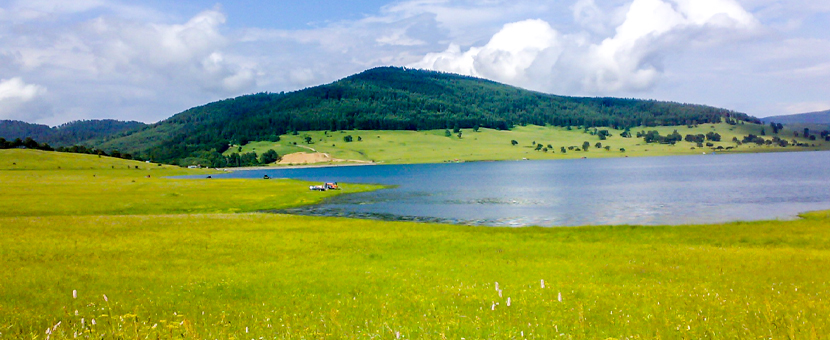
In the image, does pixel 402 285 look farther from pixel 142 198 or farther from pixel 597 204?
pixel 142 198

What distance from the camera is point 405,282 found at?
20203 millimetres

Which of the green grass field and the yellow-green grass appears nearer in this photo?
the green grass field

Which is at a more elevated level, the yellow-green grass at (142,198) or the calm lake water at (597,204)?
the yellow-green grass at (142,198)

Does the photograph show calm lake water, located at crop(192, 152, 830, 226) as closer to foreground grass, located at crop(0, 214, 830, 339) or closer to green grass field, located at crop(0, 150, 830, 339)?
green grass field, located at crop(0, 150, 830, 339)

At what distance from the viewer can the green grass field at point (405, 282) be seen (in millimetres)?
12375

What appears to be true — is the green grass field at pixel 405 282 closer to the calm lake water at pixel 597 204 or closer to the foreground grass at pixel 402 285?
the foreground grass at pixel 402 285

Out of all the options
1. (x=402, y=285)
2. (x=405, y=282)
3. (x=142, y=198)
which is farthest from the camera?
(x=142, y=198)

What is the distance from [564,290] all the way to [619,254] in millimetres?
Result: 12533

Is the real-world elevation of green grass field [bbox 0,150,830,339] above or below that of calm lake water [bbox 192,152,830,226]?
above

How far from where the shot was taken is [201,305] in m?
16.0

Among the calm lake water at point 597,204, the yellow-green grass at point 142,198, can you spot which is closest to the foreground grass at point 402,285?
the calm lake water at point 597,204

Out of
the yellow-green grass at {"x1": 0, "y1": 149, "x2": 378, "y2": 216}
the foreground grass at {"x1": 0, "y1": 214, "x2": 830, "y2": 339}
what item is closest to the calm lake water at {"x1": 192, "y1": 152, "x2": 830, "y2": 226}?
the yellow-green grass at {"x1": 0, "y1": 149, "x2": 378, "y2": 216}

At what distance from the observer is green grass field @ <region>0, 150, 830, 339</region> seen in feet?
40.6

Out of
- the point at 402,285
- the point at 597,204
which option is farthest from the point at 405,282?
the point at 597,204
